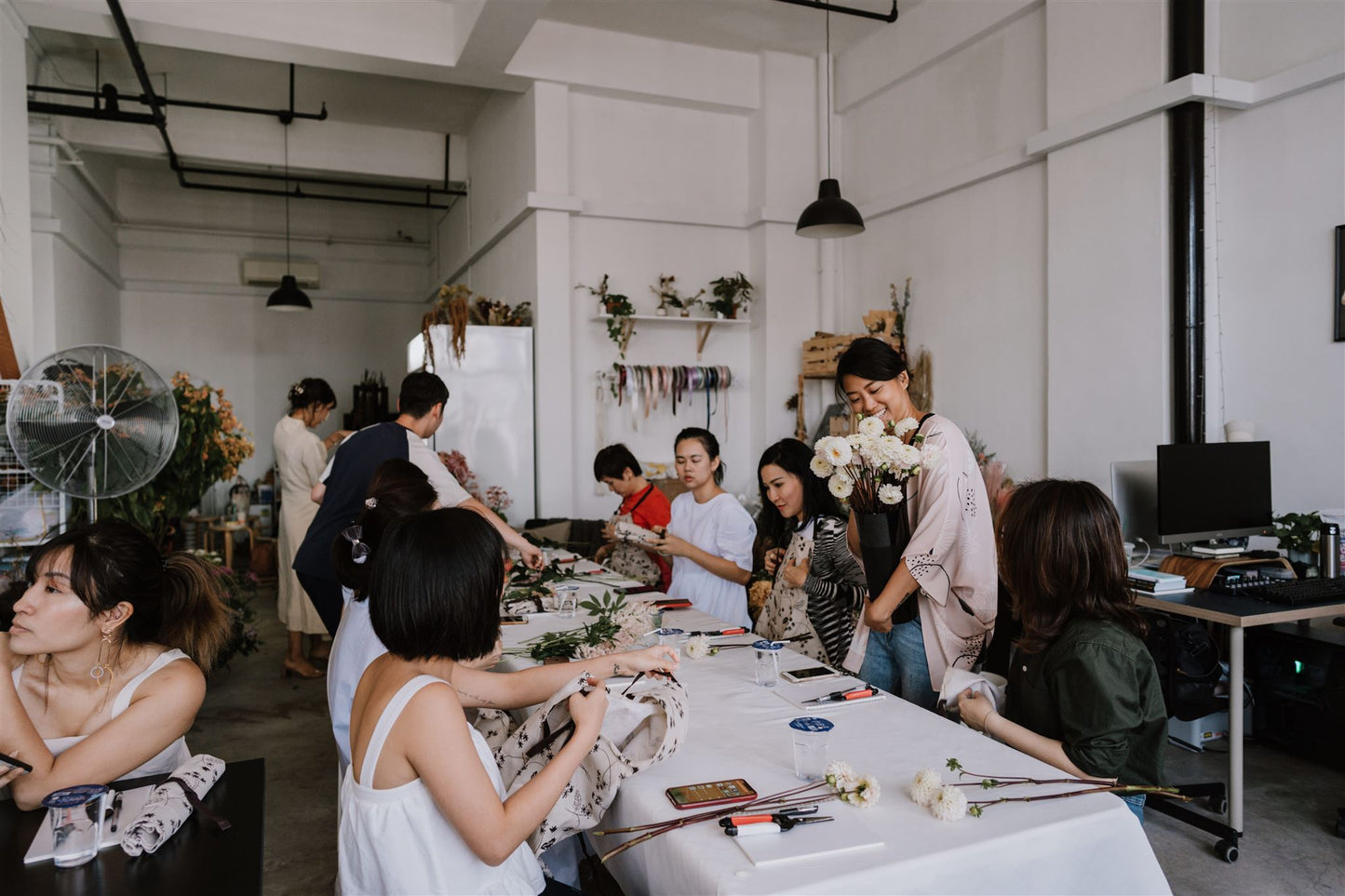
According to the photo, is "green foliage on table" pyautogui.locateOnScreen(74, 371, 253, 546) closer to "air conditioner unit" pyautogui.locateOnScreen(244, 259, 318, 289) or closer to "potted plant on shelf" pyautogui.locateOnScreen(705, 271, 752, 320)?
"potted plant on shelf" pyautogui.locateOnScreen(705, 271, 752, 320)

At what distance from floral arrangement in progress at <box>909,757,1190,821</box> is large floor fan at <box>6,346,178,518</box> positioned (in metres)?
3.67

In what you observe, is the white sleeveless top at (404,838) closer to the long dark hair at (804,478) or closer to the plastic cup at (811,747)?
the plastic cup at (811,747)

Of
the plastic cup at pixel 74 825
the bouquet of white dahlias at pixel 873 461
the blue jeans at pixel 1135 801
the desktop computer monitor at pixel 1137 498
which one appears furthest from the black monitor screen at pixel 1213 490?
the plastic cup at pixel 74 825

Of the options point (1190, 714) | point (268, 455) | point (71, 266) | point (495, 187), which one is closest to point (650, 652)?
point (1190, 714)

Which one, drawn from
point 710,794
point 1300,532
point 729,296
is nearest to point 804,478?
point 710,794

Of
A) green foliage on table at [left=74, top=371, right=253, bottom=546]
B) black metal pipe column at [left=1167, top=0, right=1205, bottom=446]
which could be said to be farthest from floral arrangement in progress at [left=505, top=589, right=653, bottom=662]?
black metal pipe column at [left=1167, top=0, right=1205, bottom=446]

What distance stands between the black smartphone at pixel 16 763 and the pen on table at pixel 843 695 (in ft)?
5.24

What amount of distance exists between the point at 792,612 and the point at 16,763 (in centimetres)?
222

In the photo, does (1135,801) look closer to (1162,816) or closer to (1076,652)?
(1076,652)

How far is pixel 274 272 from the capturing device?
421 inches

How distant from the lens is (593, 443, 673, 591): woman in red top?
4410 millimetres

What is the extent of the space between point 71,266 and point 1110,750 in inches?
351

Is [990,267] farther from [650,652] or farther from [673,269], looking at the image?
[650,652]

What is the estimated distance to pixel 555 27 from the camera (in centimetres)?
638
